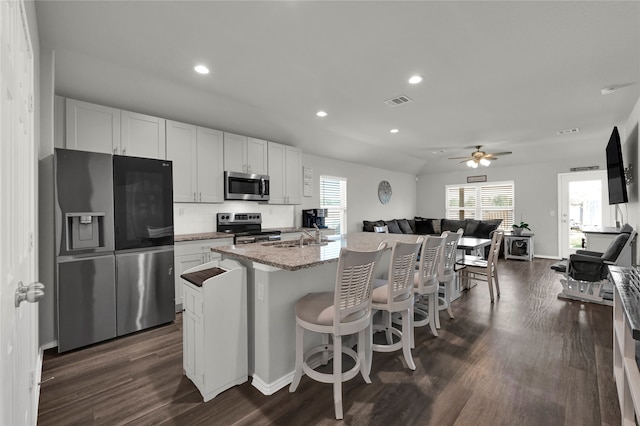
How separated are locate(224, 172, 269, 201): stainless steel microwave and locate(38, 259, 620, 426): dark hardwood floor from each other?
81.0 inches

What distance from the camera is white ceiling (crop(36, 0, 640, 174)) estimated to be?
6.93 feet

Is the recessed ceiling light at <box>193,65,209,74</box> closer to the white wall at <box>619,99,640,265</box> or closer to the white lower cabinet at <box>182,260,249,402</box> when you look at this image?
the white lower cabinet at <box>182,260,249,402</box>

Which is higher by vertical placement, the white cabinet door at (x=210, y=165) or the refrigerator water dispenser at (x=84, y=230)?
the white cabinet door at (x=210, y=165)

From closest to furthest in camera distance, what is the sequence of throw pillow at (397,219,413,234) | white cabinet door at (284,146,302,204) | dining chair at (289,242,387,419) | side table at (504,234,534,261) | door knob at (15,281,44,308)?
1. door knob at (15,281,44,308)
2. dining chair at (289,242,387,419)
3. white cabinet door at (284,146,302,204)
4. side table at (504,234,534,261)
5. throw pillow at (397,219,413,234)

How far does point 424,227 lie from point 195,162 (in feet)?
22.1

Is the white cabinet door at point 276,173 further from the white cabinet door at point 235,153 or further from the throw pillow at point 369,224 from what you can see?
the throw pillow at point 369,224

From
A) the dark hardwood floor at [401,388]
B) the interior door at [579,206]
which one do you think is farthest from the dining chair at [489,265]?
the interior door at [579,206]

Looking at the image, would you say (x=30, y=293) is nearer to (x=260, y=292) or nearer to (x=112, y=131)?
(x=260, y=292)

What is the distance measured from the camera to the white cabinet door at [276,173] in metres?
5.03

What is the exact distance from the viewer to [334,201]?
677 cm

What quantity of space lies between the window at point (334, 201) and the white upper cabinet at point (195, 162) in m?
2.62

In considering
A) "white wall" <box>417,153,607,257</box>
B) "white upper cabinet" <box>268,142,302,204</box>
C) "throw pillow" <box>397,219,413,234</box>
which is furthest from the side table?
"white upper cabinet" <box>268,142,302,204</box>

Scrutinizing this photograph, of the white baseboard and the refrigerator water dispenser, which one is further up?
the refrigerator water dispenser

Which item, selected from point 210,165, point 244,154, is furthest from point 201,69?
point 244,154
